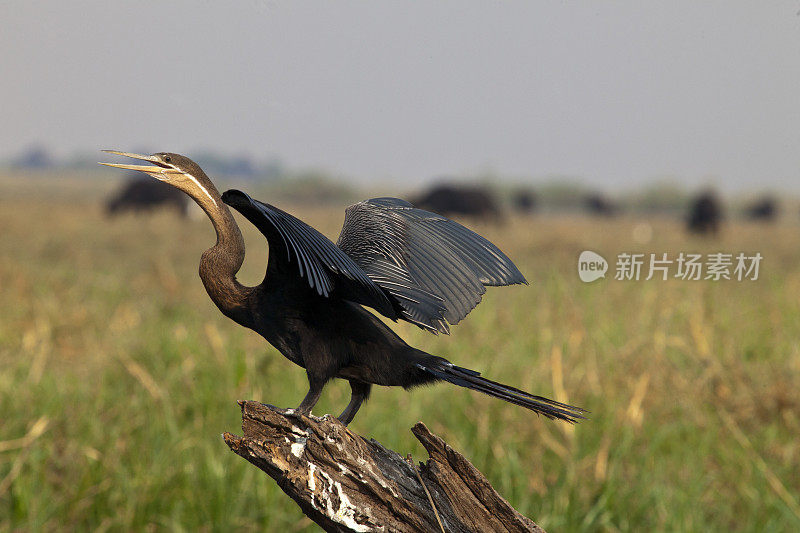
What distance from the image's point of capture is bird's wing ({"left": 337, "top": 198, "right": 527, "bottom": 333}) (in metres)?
2.15

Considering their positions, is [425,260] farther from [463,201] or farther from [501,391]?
[463,201]

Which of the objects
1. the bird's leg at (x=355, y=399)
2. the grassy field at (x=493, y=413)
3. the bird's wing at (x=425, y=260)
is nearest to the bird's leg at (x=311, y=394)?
the bird's leg at (x=355, y=399)

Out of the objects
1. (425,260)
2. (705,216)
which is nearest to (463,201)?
(705,216)

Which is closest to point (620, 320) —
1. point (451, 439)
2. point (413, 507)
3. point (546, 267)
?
point (451, 439)

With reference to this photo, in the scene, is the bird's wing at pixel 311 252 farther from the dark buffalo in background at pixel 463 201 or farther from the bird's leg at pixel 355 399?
the dark buffalo in background at pixel 463 201

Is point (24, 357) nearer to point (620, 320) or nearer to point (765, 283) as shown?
point (620, 320)

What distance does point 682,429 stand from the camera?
6961 mm

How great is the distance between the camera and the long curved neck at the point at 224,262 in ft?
6.84

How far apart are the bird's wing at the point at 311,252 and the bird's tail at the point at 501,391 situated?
286 mm

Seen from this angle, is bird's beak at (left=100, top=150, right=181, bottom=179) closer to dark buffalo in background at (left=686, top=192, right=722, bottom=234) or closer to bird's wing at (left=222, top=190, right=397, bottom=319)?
bird's wing at (left=222, top=190, right=397, bottom=319)

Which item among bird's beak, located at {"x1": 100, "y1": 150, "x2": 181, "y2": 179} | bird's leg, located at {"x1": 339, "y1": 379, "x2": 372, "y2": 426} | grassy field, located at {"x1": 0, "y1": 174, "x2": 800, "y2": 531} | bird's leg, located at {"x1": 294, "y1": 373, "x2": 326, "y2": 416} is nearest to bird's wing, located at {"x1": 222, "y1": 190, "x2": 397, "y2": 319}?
bird's beak, located at {"x1": 100, "y1": 150, "x2": 181, "y2": 179}

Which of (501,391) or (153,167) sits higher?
(153,167)

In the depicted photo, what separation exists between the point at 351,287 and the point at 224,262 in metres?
0.41

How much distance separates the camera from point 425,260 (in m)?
2.44
